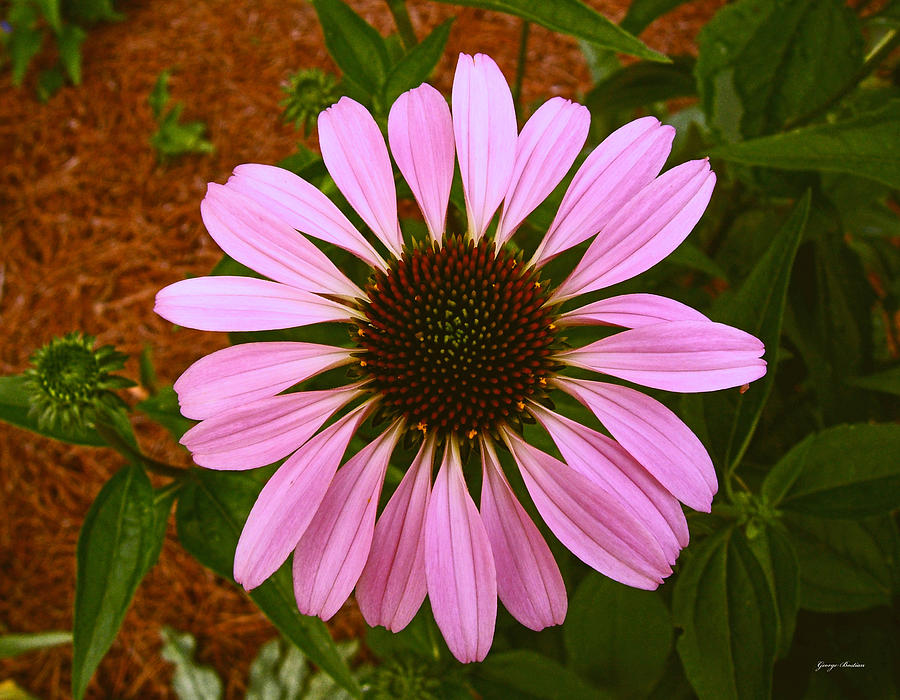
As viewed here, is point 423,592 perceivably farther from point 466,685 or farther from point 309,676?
point 309,676

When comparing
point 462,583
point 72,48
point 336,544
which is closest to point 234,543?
point 336,544

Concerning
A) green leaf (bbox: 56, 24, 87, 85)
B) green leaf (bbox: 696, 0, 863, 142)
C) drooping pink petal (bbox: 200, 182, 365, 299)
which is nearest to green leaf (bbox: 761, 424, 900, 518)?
green leaf (bbox: 696, 0, 863, 142)

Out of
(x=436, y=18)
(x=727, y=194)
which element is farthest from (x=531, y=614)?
(x=436, y=18)

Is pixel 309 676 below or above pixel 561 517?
below

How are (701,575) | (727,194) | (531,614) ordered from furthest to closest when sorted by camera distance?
(727,194)
(701,575)
(531,614)

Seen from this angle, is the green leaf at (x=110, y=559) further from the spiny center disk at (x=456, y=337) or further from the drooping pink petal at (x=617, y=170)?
the drooping pink petal at (x=617, y=170)
